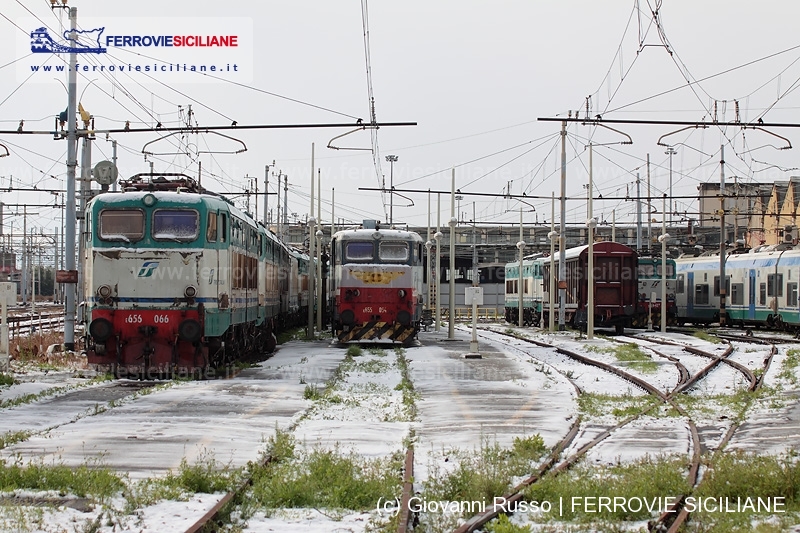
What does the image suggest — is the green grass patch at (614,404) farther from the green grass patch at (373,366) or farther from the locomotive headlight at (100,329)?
the locomotive headlight at (100,329)

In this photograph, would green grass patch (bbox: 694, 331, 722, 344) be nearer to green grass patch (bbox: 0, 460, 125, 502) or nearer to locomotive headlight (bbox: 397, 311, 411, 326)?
locomotive headlight (bbox: 397, 311, 411, 326)

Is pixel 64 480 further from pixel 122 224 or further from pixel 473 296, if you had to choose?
pixel 473 296

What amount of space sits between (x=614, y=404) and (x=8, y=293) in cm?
1214

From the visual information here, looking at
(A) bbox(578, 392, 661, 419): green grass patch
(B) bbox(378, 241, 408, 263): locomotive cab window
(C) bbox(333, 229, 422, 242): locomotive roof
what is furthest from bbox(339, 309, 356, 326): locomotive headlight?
Result: (A) bbox(578, 392, 661, 419): green grass patch

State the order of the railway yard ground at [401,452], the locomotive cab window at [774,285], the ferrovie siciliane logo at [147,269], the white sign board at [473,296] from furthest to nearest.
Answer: the locomotive cab window at [774,285]
the white sign board at [473,296]
the ferrovie siciliane logo at [147,269]
the railway yard ground at [401,452]

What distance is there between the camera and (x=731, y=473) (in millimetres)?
8102

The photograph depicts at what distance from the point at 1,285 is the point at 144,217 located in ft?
11.6

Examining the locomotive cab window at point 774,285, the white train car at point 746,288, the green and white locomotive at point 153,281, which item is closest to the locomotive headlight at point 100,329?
the green and white locomotive at point 153,281

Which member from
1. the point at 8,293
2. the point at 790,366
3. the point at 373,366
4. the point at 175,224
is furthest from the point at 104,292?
the point at 790,366

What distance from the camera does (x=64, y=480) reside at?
7.97 m

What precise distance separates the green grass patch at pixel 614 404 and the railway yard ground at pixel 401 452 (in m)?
0.06

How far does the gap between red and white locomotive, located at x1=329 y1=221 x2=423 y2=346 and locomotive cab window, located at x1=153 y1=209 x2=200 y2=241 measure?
31.8 feet

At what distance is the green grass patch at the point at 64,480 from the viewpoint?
7.74 meters

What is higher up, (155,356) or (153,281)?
(153,281)
